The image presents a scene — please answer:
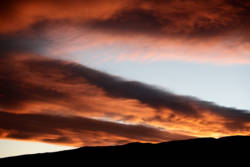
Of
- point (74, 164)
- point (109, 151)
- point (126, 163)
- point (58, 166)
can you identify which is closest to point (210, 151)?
point (126, 163)

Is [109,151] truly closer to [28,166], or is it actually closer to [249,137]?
[28,166]

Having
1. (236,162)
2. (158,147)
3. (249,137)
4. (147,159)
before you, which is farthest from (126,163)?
(249,137)

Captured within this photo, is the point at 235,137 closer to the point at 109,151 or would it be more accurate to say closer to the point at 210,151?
the point at 210,151

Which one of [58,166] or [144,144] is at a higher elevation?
[144,144]

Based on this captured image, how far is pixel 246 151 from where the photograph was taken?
34219mm

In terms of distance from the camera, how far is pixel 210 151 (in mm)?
36562

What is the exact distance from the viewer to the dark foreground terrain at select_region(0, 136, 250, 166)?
34.8 meters

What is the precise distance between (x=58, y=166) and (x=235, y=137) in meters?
25.5

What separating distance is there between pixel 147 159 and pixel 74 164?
1119 cm

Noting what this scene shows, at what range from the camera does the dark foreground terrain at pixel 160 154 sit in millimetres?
34812

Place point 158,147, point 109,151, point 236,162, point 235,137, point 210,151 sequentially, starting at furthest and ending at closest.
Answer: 1. point 109,151
2. point 158,147
3. point 235,137
4. point 210,151
5. point 236,162

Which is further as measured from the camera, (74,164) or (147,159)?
(74,164)

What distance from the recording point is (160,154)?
39562 mm

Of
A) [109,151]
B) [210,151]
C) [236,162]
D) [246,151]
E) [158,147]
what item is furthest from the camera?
[109,151]
